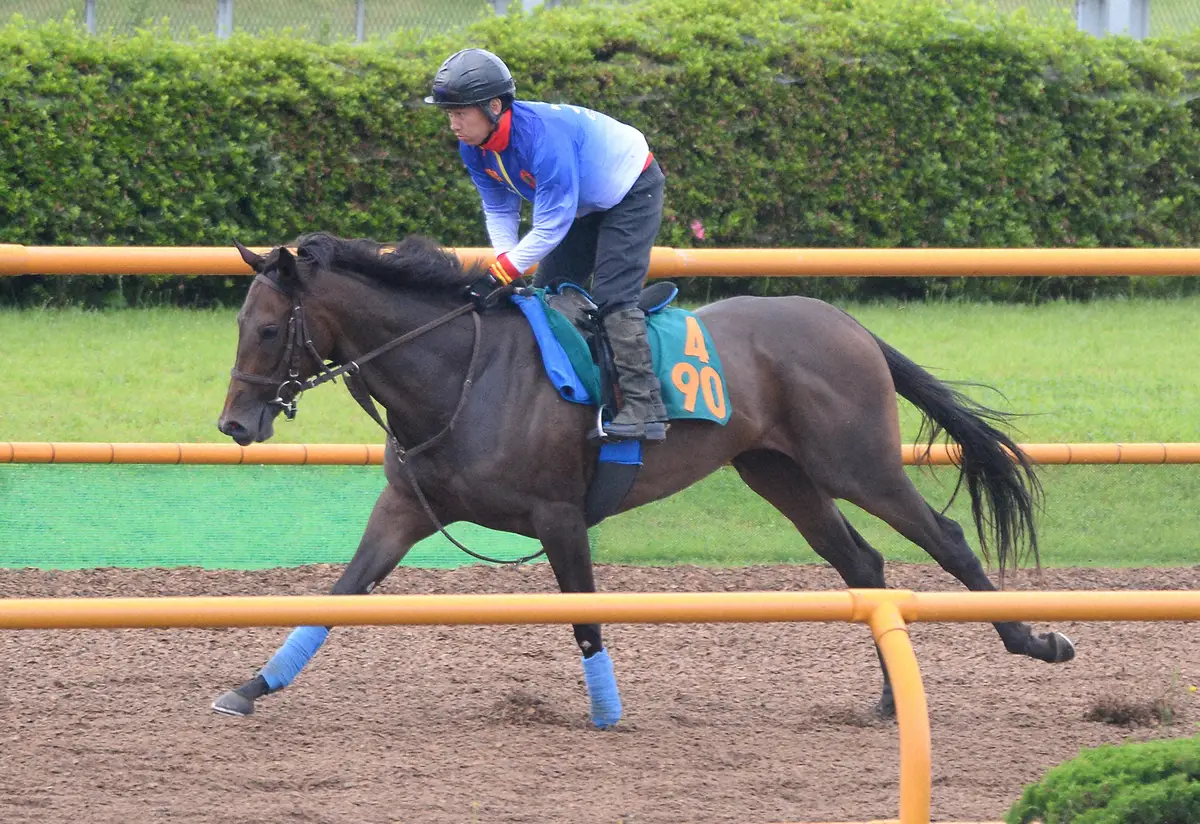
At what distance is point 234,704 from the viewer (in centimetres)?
447

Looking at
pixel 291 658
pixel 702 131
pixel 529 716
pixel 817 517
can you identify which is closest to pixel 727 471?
pixel 817 517

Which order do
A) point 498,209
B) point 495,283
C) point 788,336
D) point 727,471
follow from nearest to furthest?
point 495,283
point 498,209
point 788,336
point 727,471

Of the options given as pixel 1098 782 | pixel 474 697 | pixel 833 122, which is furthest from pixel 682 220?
pixel 1098 782

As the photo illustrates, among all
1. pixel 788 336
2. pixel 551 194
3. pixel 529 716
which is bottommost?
pixel 529 716

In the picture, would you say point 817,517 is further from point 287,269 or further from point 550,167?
point 287,269

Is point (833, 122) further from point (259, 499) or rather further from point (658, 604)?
point (658, 604)

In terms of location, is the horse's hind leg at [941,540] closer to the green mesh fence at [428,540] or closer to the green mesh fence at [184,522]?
the green mesh fence at [428,540]

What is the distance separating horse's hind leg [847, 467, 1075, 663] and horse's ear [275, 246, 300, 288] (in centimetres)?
183

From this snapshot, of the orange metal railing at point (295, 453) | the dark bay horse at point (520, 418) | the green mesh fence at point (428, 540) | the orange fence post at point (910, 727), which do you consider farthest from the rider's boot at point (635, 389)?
the orange fence post at point (910, 727)

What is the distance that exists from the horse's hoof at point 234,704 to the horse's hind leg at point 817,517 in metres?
1.71

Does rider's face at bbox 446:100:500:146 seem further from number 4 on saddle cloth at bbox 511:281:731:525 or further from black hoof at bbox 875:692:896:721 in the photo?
black hoof at bbox 875:692:896:721

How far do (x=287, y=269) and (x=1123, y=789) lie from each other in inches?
102

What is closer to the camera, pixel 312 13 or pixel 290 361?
pixel 290 361

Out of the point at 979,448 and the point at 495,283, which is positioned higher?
the point at 495,283
